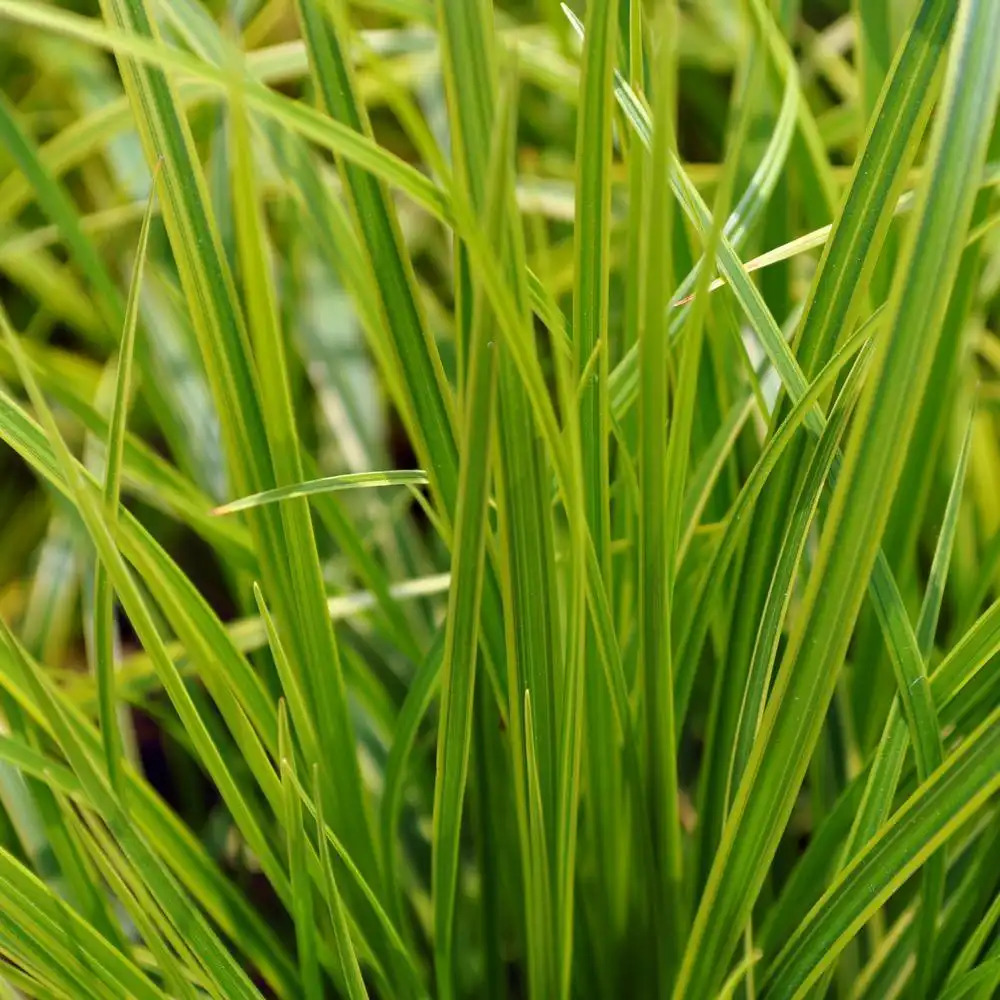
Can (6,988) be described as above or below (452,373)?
below

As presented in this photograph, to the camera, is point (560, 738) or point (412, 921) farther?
point (412, 921)

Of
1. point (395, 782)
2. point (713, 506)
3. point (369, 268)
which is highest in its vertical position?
point (369, 268)

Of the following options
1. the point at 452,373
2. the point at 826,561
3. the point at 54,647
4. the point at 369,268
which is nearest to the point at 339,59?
the point at 369,268

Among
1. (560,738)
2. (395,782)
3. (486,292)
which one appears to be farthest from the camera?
(395,782)

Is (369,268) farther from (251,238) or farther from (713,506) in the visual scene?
(713,506)

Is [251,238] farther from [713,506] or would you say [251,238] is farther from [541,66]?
[541,66]

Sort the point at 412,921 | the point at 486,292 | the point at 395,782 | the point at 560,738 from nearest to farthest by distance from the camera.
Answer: the point at 486,292, the point at 560,738, the point at 395,782, the point at 412,921
